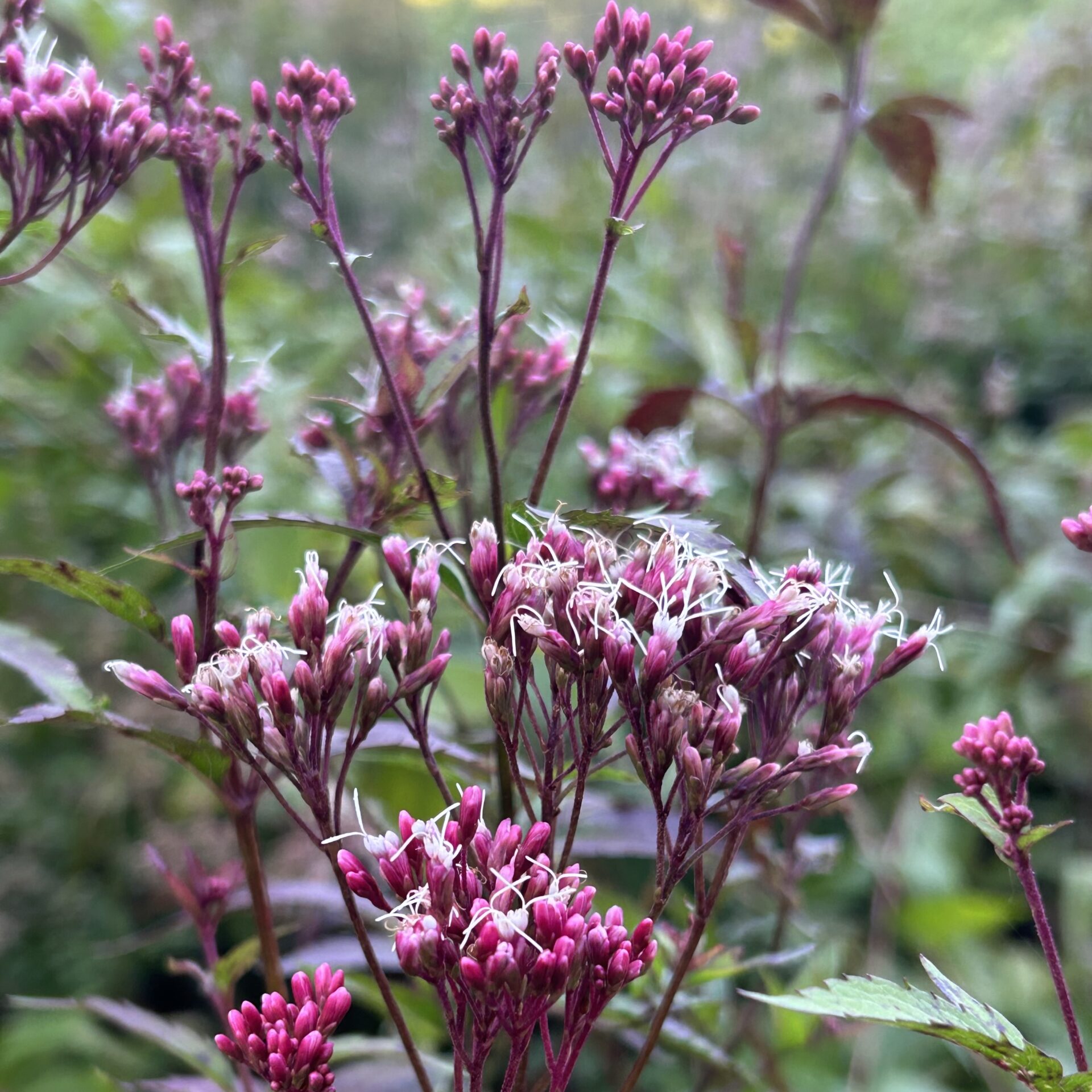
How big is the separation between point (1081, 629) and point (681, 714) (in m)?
1.31

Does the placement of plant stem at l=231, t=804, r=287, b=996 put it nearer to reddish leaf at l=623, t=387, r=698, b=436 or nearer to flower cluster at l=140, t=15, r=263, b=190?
flower cluster at l=140, t=15, r=263, b=190

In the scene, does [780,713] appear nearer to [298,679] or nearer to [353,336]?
[298,679]

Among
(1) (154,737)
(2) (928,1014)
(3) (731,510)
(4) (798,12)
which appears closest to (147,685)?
(1) (154,737)

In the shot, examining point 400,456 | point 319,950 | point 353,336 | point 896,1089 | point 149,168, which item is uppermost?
point 149,168

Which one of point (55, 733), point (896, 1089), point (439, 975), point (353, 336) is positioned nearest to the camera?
point (439, 975)

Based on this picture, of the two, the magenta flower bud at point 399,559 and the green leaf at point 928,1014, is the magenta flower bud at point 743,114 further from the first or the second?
the green leaf at point 928,1014

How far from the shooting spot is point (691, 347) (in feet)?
6.26

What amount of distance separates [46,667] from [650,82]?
54 centimetres

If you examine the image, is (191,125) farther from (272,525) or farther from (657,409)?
(657,409)

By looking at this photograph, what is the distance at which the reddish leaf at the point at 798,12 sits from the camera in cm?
110

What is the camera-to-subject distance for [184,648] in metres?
0.57

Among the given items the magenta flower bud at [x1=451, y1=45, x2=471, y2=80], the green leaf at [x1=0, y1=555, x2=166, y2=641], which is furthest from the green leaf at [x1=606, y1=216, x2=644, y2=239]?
Answer: the green leaf at [x1=0, y1=555, x2=166, y2=641]

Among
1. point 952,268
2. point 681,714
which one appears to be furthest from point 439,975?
point 952,268

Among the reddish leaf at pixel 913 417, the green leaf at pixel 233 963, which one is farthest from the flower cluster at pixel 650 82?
the green leaf at pixel 233 963
